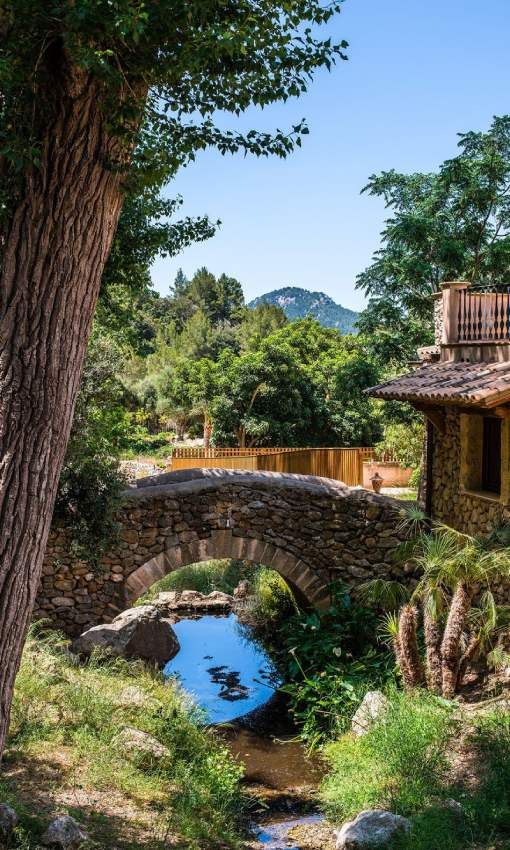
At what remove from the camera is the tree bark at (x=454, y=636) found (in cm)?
845

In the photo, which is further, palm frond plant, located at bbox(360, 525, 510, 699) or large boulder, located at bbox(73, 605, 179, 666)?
large boulder, located at bbox(73, 605, 179, 666)

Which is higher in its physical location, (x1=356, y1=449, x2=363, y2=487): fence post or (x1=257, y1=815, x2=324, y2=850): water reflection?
(x1=356, y1=449, x2=363, y2=487): fence post

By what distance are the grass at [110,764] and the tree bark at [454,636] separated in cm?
256

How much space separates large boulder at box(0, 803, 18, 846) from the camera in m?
4.69

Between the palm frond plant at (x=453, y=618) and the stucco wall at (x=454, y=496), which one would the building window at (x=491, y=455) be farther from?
the palm frond plant at (x=453, y=618)

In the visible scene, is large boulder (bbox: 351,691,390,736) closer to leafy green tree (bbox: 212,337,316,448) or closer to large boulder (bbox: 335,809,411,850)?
large boulder (bbox: 335,809,411,850)

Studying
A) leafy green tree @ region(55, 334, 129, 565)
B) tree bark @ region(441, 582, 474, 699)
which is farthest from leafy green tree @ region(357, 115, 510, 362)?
tree bark @ region(441, 582, 474, 699)

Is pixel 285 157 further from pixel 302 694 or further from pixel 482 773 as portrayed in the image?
pixel 302 694

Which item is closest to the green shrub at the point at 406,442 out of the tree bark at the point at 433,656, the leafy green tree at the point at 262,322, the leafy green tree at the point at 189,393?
the leafy green tree at the point at 189,393

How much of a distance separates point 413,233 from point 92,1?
43.8ft

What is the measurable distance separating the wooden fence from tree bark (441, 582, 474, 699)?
34.6ft

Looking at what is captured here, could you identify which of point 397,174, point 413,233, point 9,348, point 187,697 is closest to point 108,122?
point 9,348

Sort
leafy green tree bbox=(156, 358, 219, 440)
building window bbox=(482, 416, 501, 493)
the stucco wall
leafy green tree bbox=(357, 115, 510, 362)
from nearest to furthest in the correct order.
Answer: the stucco wall, building window bbox=(482, 416, 501, 493), leafy green tree bbox=(357, 115, 510, 362), leafy green tree bbox=(156, 358, 219, 440)

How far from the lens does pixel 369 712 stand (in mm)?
8820
